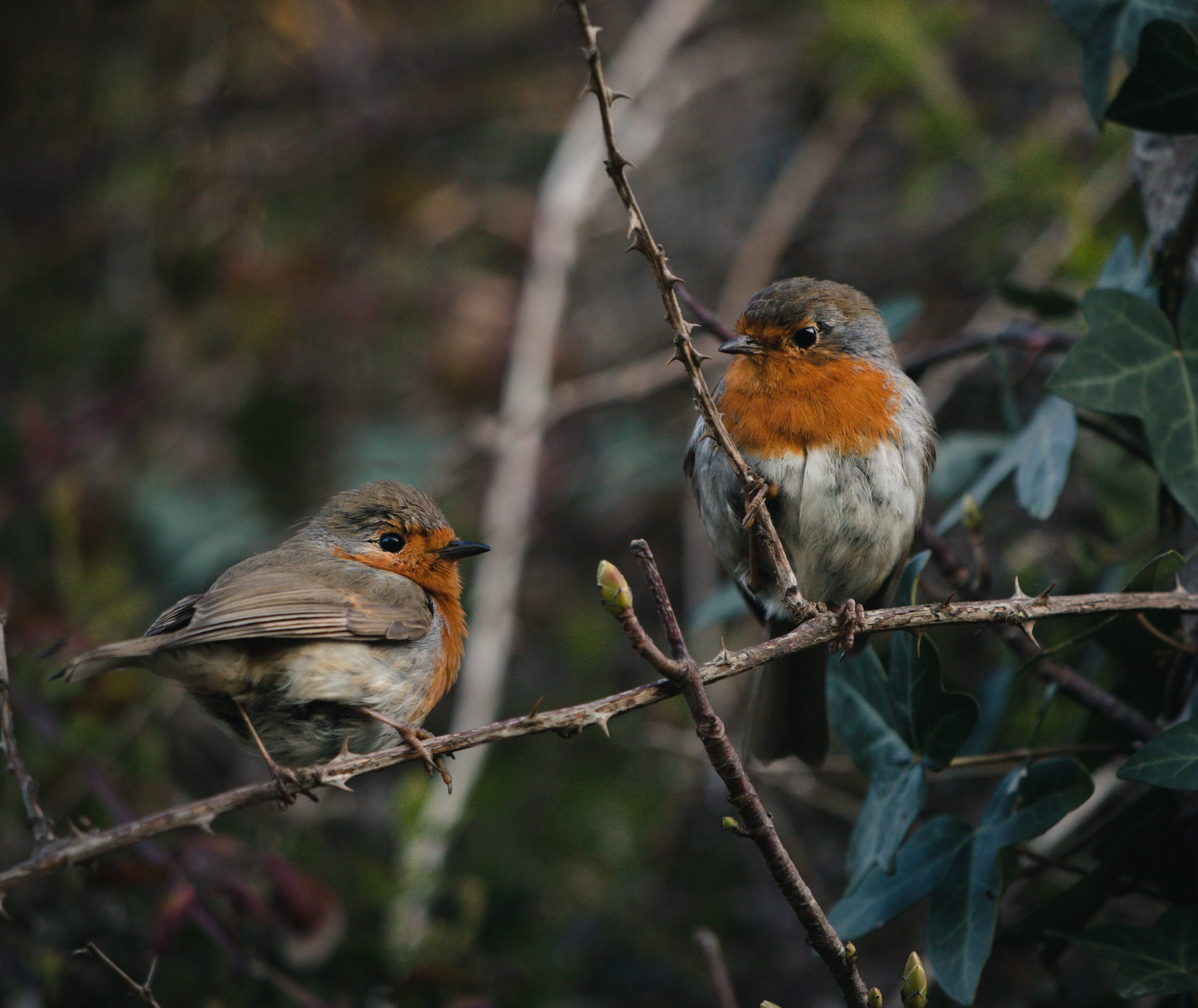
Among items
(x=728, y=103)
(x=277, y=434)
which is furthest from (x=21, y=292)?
(x=728, y=103)

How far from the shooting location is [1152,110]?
226 cm

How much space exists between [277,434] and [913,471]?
3.61 metres

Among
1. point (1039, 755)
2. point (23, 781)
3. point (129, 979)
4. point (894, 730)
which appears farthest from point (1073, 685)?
point (23, 781)

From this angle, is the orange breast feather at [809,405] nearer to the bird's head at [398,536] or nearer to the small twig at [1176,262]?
the small twig at [1176,262]

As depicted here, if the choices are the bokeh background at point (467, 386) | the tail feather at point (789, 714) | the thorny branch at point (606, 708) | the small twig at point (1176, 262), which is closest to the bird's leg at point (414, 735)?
the thorny branch at point (606, 708)

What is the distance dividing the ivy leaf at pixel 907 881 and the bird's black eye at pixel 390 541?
1479 mm

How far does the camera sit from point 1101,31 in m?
2.64

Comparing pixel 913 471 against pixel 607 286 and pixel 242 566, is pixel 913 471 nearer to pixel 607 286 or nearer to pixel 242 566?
pixel 242 566

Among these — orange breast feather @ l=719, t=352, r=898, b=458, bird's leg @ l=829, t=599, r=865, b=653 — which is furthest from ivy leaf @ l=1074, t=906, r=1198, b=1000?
orange breast feather @ l=719, t=352, r=898, b=458

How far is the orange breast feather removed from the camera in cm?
265

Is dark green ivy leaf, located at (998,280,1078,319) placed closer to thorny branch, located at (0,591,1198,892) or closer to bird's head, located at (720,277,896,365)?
bird's head, located at (720,277,896,365)

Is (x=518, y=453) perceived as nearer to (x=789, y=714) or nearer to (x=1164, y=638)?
(x=789, y=714)

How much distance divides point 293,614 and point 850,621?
128cm

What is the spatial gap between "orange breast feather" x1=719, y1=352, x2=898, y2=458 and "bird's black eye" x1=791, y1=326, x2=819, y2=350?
0.18 ft
